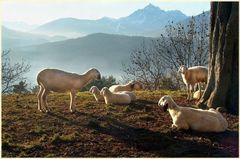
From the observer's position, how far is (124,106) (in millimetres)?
13680

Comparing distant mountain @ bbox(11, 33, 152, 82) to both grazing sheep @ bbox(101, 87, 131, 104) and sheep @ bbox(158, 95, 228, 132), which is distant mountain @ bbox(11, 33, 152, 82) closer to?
grazing sheep @ bbox(101, 87, 131, 104)

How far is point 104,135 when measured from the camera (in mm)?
10070

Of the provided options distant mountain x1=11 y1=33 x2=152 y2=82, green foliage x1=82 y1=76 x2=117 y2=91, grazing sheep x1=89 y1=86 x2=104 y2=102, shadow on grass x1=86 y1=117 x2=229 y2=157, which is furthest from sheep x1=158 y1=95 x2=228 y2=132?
distant mountain x1=11 y1=33 x2=152 y2=82

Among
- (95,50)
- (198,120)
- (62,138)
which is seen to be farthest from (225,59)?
(95,50)

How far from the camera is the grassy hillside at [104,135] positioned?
352 inches

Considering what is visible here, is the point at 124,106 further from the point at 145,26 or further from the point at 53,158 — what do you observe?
the point at 145,26

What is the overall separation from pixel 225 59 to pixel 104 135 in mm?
4175

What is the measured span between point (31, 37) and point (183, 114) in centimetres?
2234

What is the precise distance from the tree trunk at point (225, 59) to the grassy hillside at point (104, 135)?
62 centimetres

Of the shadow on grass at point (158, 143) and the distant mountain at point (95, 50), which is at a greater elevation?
the distant mountain at point (95, 50)

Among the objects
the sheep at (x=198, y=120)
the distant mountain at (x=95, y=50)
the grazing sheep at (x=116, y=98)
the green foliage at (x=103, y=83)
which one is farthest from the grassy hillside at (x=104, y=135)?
the distant mountain at (x=95, y=50)

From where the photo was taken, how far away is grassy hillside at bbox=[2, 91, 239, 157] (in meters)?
8.95

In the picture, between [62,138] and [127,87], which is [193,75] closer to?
[127,87]

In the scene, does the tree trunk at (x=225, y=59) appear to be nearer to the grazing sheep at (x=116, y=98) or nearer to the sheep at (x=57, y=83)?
the grazing sheep at (x=116, y=98)
